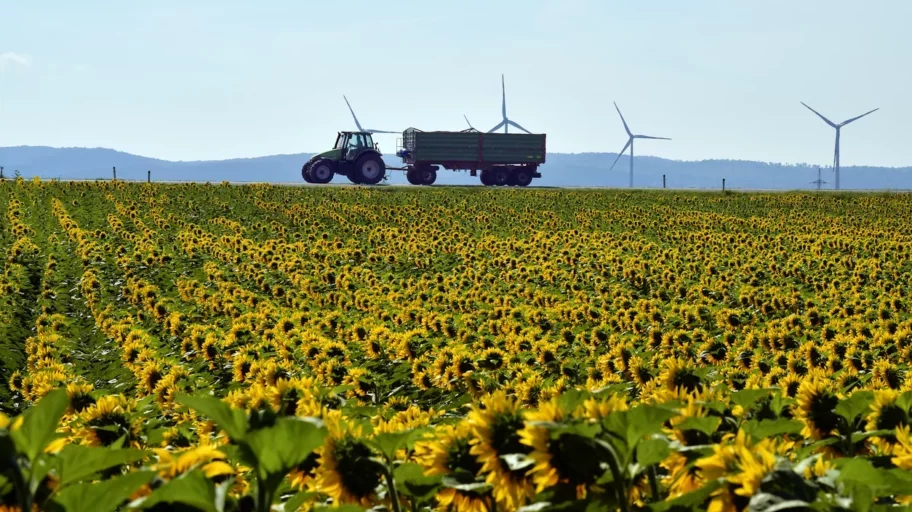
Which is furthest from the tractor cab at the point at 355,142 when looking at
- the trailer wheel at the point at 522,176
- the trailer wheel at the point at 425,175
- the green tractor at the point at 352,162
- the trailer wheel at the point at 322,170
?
the trailer wheel at the point at 522,176

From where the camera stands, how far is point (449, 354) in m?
11.4

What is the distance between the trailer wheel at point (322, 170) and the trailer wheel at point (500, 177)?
12.3m

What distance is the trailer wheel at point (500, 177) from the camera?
7138 cm

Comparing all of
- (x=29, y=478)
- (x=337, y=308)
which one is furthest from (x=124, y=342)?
(x=29, y=478)

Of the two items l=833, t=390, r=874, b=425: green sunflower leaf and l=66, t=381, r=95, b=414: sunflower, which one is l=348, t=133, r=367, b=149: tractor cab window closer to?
l=66, t=381, r=95, b=414: sunflower

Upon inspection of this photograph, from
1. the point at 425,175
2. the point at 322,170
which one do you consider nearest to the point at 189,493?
the point at 322,170

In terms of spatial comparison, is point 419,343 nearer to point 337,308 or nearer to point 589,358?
point 589,358

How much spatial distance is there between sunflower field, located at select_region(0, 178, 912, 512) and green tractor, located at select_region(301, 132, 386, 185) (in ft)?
55.9

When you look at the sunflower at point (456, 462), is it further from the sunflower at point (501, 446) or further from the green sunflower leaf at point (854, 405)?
the green sunflower leaf at point (854, 405)

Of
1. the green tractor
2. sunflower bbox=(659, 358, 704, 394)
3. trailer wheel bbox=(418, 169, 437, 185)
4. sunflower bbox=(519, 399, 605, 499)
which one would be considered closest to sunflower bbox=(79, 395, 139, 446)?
sunflower bbox=(519, 399, 605, 499)

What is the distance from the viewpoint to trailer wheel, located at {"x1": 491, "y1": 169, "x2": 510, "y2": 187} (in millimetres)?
71375

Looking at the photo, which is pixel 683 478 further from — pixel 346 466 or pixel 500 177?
pixel 500 177

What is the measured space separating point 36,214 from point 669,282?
2317cm

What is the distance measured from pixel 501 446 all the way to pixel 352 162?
61.0m
